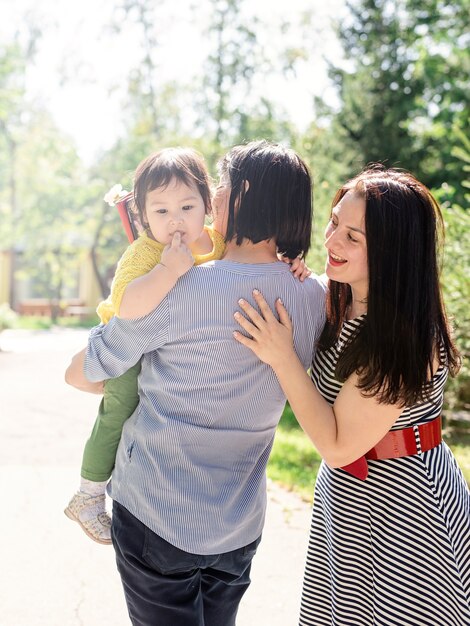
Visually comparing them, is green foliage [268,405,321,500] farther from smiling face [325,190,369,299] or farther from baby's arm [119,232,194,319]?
baby's arm [119,232,194,319]

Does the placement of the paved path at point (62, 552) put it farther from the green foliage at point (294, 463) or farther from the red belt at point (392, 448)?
the red belt at point (392, 448)

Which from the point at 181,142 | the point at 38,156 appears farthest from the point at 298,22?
the point at 38,156

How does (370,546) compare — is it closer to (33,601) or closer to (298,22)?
(33,601)

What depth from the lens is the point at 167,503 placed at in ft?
6.34

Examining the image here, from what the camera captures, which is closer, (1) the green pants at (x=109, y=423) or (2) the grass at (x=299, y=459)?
(1) the green pants at (x=109, y=423)

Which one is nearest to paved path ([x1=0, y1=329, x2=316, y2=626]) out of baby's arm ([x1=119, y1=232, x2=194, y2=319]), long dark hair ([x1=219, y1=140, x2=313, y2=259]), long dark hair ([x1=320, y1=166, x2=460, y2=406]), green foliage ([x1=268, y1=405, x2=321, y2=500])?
green foliage ([x1=268, y1=405, x2=321, y2=500])

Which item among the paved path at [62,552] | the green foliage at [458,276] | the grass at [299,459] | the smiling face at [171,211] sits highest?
the smiling face at [171,211]

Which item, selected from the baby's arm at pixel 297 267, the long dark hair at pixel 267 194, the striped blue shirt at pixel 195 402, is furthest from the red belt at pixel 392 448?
the long dark hair at pixel 267 194

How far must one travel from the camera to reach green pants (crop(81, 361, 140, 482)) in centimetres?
220

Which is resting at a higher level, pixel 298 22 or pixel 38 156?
pixel 298 22

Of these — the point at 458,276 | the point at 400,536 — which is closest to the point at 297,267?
the point at 400,536

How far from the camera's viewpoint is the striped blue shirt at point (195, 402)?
190 cm

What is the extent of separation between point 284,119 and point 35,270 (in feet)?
50.0

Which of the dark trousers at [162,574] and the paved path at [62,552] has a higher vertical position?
the dark trousers at [162,574]
